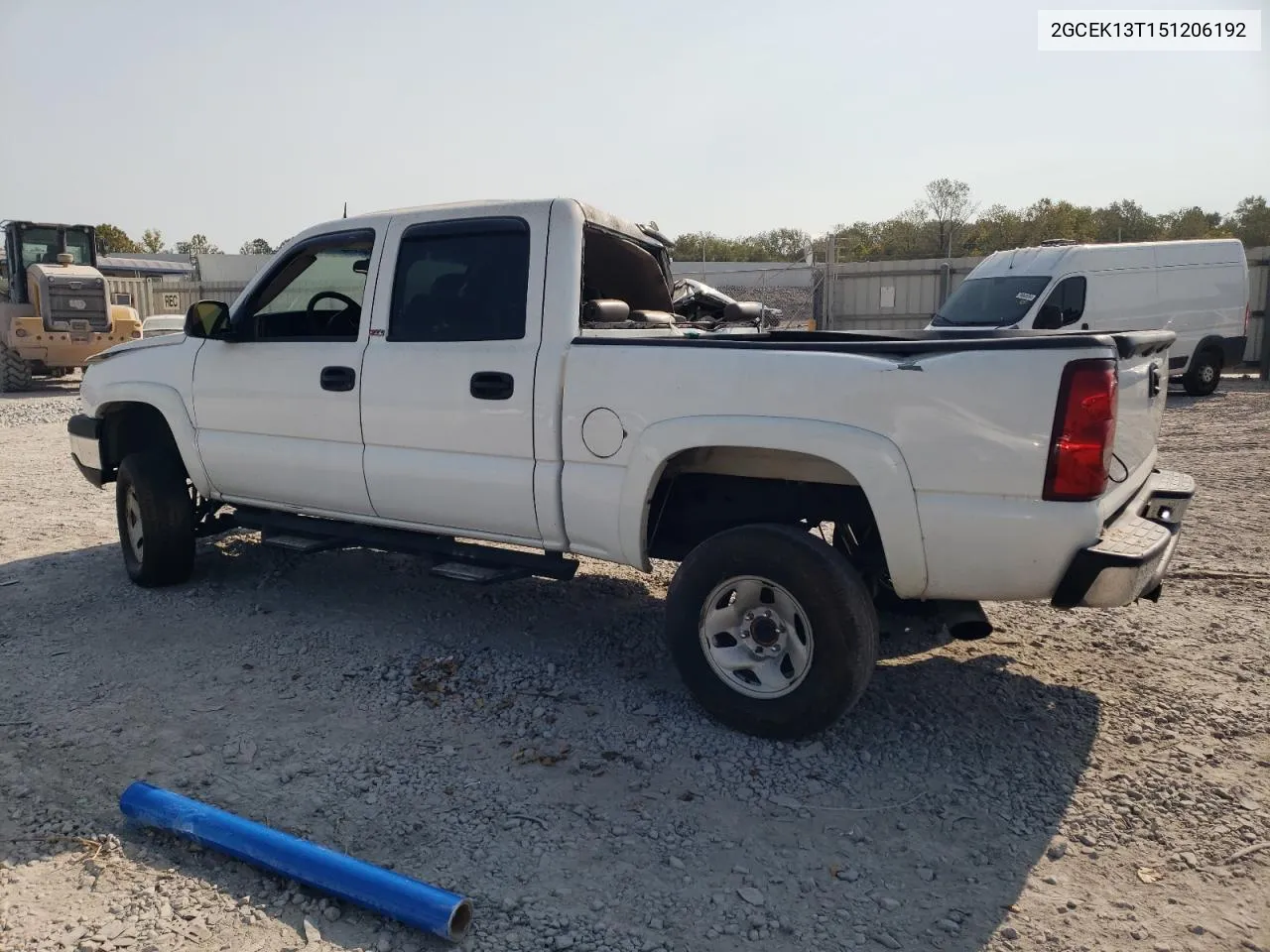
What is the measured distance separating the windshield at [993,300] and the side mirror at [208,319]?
11.3 meters

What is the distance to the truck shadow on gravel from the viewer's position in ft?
9.37

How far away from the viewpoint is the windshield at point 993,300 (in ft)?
46.0

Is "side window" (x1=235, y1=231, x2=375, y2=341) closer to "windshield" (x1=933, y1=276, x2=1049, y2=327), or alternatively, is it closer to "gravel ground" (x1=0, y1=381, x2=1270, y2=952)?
"gravel ground" (x1=0, y1=381, x2=1270, y2=952)

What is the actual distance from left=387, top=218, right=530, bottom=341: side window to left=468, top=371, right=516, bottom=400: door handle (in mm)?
188

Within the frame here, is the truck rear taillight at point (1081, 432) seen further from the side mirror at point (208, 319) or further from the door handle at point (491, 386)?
the side mirror at point (208, 319)

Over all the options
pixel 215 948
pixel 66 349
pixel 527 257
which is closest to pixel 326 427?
pixel 527 257

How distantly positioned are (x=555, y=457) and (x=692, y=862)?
181 centimetres

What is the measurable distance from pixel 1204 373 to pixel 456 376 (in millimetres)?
15208

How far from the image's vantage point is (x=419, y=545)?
479 centimetres

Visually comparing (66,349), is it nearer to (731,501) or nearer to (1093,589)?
(731,501)

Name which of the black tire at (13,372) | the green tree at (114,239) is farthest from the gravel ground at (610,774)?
the green tree at (114,239)

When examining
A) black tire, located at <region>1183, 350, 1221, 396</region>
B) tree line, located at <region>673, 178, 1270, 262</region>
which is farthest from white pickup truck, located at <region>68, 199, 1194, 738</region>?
tree line, located at <region>673, 178, 1270, 262</region>

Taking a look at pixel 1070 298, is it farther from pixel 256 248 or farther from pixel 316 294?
pixel 256 248

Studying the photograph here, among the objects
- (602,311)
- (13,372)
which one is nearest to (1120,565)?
(602,311)
